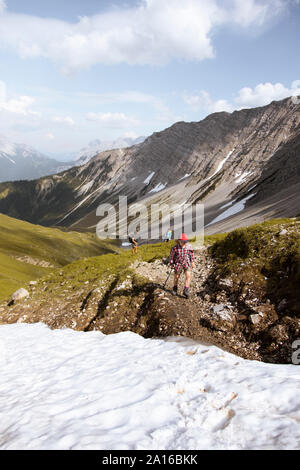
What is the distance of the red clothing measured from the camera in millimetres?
15867

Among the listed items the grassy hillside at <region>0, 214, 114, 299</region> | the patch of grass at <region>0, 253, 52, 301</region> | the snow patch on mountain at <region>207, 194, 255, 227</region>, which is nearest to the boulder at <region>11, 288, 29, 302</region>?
the patch of grass at <region>0, 253, 52, 301</region>

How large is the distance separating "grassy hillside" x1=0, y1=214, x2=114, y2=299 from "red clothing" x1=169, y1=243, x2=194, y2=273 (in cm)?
4710

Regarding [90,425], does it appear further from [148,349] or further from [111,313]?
[111,313]

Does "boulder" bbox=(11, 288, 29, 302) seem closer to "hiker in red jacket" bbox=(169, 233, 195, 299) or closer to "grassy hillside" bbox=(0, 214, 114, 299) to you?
"hiker in red jacket" bbox=(169, 233, 195, 299)

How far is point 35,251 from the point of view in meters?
107

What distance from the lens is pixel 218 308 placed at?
1370 centimetres

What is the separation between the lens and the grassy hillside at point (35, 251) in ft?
248

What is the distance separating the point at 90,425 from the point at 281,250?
12.7m

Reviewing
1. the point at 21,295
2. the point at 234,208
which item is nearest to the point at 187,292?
the point at 21,295

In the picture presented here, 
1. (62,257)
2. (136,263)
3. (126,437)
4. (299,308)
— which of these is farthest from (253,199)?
(126,437)

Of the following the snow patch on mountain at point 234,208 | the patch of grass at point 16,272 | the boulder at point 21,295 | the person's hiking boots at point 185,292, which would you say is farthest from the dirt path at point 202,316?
the snow patch on mountain at point 234,208

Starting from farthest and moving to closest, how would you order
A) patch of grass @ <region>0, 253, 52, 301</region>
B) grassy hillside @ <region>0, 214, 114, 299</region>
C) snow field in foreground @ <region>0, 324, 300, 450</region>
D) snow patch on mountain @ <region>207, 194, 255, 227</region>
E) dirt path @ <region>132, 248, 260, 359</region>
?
snow patch on mountain @ <region>207, 194, 255, 227</region> → grassy hillside @ <region>0, 214, 114, 299</region> → patch of grass @ <region>0, 253, 52, 301</region> → dirt path @ <region>132, 248, 260, 359</region> → snow field in foreground @ <region>0, 324, 300, 450</region>

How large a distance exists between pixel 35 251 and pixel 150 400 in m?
108

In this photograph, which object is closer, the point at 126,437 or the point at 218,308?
the point at 126,437
